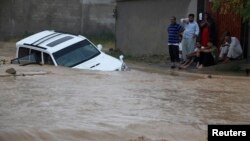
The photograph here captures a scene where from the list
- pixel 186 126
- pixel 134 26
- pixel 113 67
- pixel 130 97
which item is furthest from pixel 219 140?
pixel 134 26

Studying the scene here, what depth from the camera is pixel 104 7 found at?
36.0 meters

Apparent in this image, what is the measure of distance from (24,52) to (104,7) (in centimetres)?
1966

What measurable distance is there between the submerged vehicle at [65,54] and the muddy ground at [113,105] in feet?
2.44

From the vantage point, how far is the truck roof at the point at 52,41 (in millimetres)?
15891

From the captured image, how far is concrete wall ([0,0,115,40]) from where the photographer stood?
35.8 m

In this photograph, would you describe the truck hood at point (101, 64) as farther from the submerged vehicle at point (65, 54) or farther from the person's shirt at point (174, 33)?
the person's shirt at point (174, 33)

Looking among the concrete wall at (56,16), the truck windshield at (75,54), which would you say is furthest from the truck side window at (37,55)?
the concrete wall at (56,16)

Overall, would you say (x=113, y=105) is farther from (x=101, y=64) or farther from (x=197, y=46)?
(x=197, y=46)

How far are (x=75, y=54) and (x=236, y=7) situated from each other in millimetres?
4367

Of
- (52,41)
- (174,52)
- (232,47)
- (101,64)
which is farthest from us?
(174,52)

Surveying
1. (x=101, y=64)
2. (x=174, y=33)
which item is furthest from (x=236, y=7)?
(x=101, y=64)

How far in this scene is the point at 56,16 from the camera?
36.3 metres

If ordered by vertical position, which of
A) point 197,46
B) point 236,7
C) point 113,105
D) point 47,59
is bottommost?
point 47,59

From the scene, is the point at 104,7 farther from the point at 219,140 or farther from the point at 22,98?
the point at 219,140
